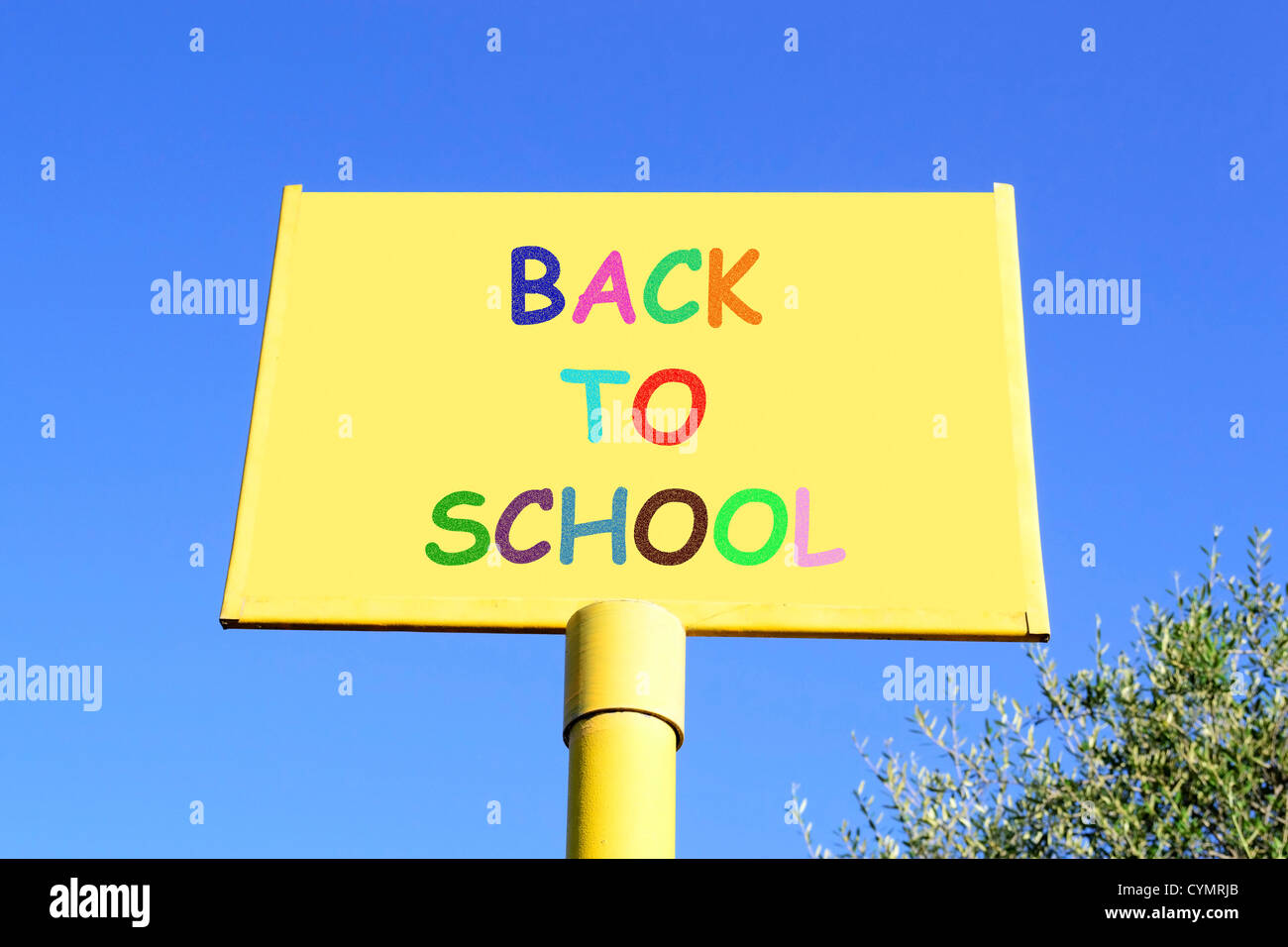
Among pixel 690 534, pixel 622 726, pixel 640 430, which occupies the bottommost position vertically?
pixel 622 726

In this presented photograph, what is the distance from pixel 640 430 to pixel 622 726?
1.28 m

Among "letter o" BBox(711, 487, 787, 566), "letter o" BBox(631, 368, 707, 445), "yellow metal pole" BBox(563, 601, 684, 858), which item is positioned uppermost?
"letter o" BBox(631, 368, 707, 445)

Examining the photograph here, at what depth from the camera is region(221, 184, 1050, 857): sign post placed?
4.93 metres

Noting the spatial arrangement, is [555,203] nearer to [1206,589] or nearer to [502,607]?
[502,607]

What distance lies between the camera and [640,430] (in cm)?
528

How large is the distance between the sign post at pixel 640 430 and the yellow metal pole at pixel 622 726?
1 cm

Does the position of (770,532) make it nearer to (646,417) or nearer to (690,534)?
(690,534)

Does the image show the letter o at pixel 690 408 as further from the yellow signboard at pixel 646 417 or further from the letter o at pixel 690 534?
the letter o at pixel 690 534

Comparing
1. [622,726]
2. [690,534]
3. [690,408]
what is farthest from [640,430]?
[622,726]

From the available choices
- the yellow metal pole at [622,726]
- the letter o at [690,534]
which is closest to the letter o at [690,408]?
the letter o at [690,534]

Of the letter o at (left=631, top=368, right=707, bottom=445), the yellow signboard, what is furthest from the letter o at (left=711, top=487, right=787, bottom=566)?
the letter o at (left=631, top=368, right=707, bottom=445)

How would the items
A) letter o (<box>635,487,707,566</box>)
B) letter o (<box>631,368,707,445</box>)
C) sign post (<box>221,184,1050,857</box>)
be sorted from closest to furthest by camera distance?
sign post (<box>221,184,1050,857</box>) → letter o (<box>635,487,707,566</box>) → letter o (<box>631,368,707,445</box>)

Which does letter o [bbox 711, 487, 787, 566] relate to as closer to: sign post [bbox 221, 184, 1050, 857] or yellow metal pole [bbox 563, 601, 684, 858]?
sign post [bbox 221, 184, 1050, 857]

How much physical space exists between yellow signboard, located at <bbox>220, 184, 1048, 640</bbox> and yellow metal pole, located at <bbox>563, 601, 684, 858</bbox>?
30 centimetres
